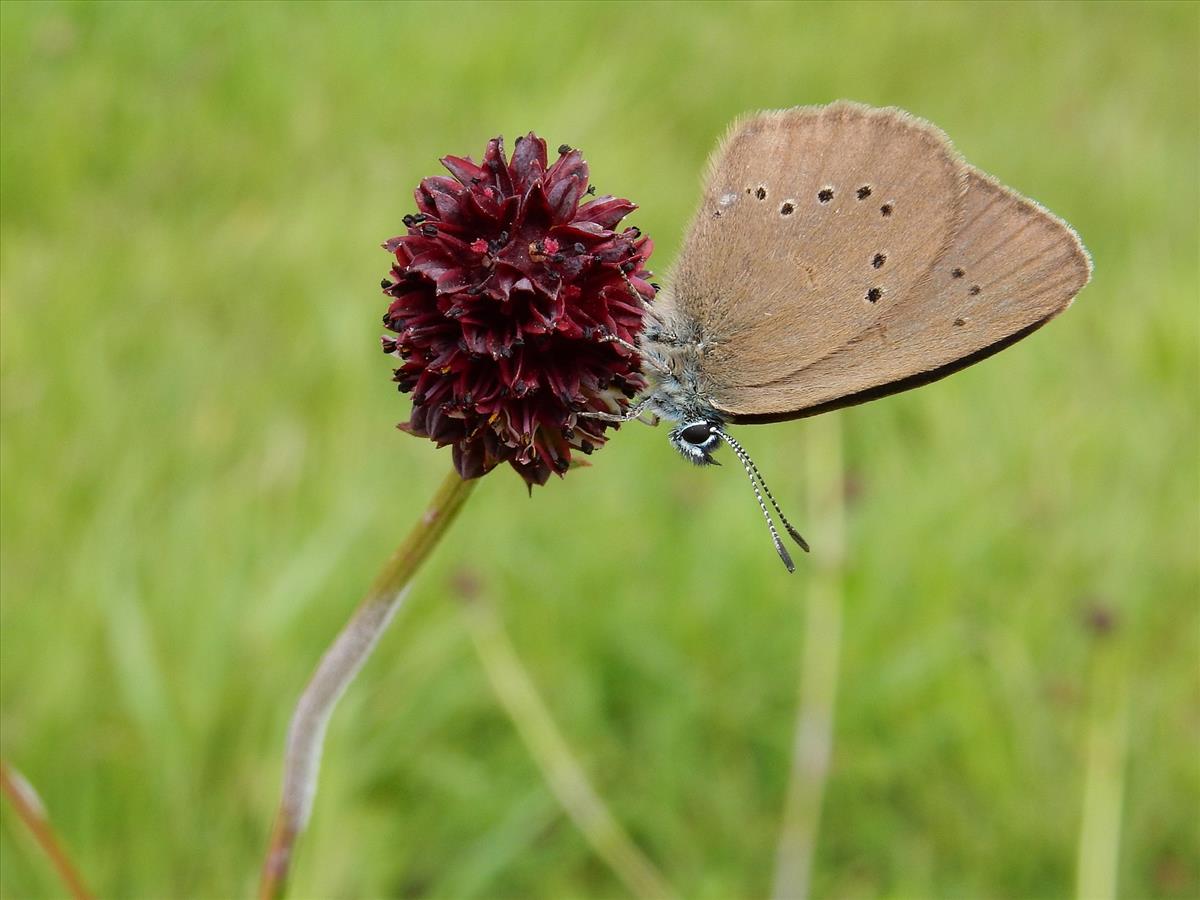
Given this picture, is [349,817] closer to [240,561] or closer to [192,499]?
[240,561]

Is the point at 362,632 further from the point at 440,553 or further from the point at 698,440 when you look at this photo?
the point at 440,553

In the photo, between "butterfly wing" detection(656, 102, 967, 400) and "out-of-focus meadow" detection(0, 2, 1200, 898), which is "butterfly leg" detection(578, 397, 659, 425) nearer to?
"butterfly wing" detection(656, 102, 967, 400)

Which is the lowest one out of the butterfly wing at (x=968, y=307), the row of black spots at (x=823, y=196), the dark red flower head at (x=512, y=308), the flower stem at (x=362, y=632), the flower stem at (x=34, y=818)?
the flower stem at (x=34, y=818)

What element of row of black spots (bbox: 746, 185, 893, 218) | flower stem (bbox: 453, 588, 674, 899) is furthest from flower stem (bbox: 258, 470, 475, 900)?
flower stem (bbox: 453, 588, 674, 899)

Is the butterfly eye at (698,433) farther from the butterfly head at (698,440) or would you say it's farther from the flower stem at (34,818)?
the flower stem at (34,818)

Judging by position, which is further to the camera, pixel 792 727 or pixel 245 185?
pixel 245 185

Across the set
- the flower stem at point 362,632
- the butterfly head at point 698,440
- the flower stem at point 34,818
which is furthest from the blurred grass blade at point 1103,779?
the flower stem at point 34,818

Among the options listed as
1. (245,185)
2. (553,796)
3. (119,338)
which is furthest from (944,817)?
(245,185)
